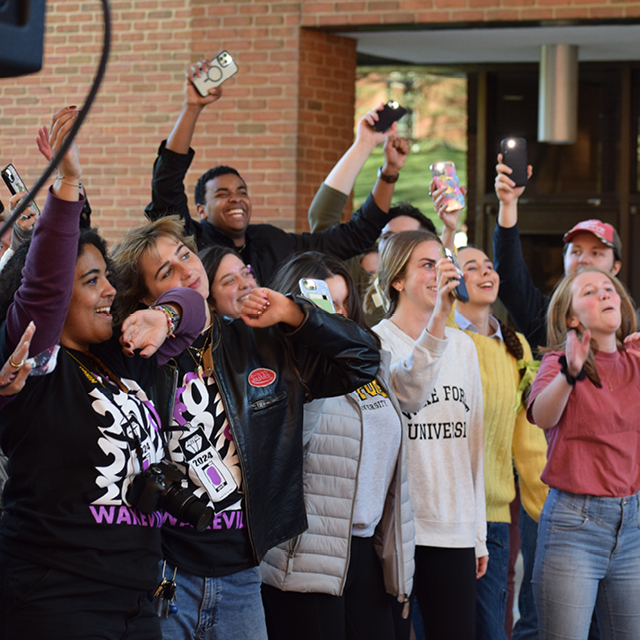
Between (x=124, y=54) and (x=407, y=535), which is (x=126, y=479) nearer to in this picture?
(x=407, y=535)

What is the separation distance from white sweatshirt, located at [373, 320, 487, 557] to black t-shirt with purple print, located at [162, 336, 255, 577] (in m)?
0.85

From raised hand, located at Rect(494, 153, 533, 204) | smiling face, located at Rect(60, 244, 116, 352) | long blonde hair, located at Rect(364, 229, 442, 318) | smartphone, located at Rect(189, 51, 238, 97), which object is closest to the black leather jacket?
smiling face, located at Rect(60, 244, 116, 352)

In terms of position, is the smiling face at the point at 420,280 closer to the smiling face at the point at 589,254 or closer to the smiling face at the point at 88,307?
the smiling face at the point at 589,254

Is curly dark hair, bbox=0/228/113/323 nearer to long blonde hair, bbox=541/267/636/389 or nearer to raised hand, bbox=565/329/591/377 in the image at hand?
raised hand, bbox=565/329/591/377

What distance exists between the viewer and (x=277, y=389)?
2291mm

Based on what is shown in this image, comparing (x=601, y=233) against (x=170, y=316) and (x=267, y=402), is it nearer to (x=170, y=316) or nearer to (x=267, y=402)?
(x=267, y=402)

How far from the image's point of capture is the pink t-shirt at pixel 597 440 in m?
2.88

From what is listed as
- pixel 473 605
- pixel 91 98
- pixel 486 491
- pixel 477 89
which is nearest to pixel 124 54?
pixel 477 89

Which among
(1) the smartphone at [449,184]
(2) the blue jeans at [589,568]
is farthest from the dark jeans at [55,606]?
(1) the smartphone at [449,184]

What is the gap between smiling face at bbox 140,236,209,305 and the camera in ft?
7.72

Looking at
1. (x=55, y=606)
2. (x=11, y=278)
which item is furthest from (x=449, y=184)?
(x=55, y=606)

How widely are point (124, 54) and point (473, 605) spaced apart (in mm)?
5330

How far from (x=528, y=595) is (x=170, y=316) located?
2520mm

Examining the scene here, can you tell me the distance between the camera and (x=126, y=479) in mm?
1896
